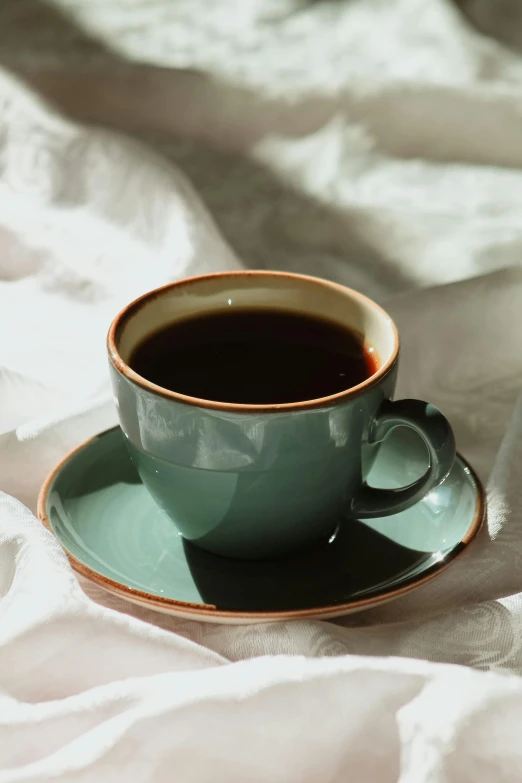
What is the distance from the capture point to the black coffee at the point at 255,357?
0.59 metres

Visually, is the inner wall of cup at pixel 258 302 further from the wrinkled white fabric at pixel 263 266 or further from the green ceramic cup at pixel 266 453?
the wrinkled white fabric at pixel 263 266

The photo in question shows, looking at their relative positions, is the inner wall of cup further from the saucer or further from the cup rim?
the saucer

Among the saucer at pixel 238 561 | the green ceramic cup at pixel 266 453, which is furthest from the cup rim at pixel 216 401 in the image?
the saucer at pixel 238 561

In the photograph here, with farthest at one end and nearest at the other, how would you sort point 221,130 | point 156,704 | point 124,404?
point 221,130 → point 124,404 → point 156,704

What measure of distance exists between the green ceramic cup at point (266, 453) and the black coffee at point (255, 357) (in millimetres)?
17

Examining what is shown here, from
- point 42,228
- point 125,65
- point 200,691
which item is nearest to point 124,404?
point 200,691

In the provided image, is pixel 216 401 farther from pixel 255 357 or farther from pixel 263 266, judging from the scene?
pixel 263 266

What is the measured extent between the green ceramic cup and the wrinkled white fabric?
0.20ft

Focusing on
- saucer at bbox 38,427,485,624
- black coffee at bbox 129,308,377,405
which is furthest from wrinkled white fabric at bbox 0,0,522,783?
black coffee at bbox 129,308,377,405

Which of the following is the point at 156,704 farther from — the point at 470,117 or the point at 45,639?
the point at 470,117

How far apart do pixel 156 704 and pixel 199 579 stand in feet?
0.41

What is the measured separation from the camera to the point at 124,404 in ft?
1.84

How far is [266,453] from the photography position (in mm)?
523

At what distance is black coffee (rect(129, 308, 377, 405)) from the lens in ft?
1.92
